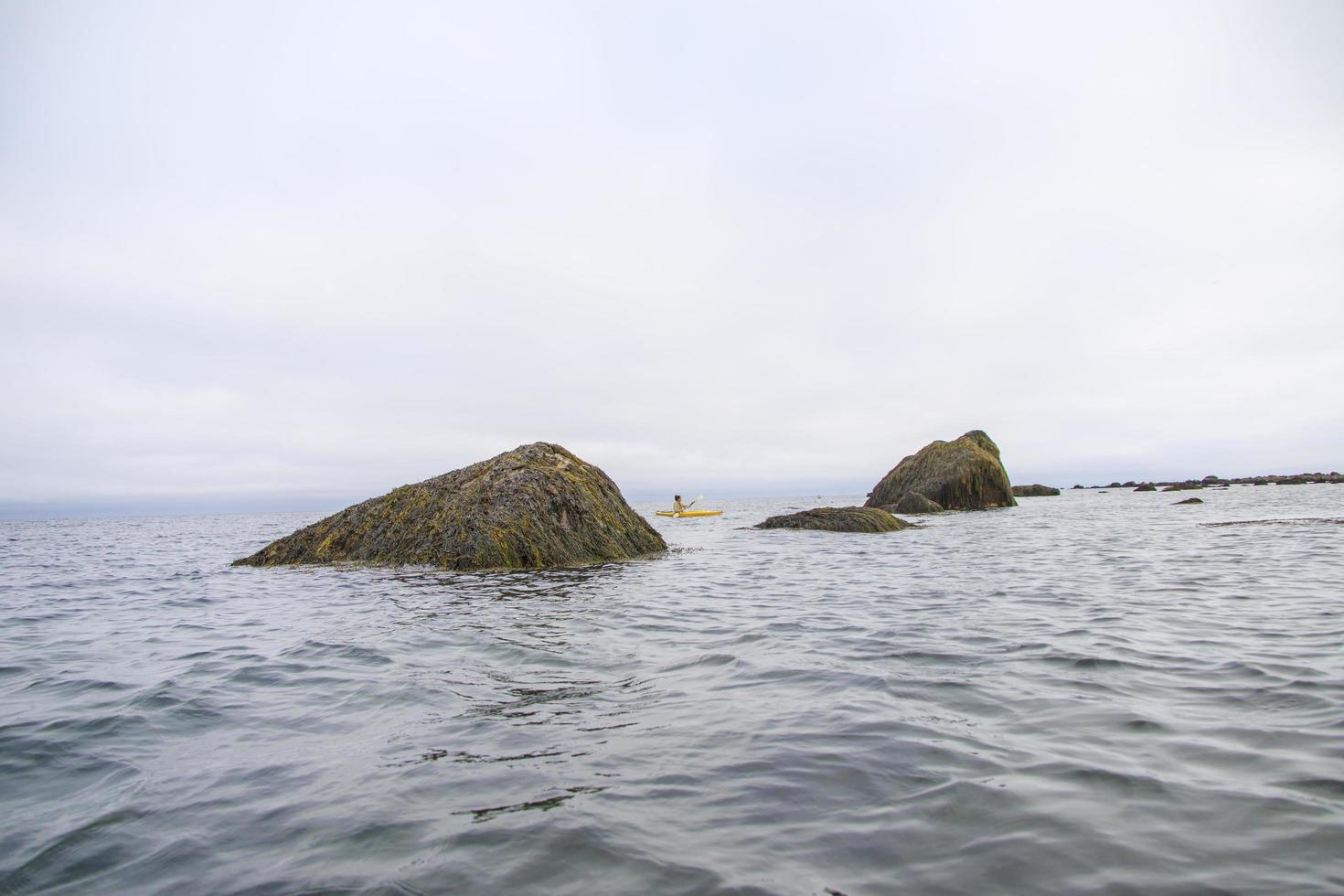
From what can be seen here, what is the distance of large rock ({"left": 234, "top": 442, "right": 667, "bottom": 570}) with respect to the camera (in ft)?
47.9

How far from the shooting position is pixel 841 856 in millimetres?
3053

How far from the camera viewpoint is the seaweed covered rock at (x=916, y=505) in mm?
37844

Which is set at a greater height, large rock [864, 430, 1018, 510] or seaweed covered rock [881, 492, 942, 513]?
large rock [864, 430, 1018, 510]

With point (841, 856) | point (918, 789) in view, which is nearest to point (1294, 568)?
point (918, 789)

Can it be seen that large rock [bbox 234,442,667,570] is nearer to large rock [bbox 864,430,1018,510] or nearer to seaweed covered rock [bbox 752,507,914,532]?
seaweed covered rock [bbox 752,507,914,532]

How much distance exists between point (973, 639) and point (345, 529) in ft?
46.9

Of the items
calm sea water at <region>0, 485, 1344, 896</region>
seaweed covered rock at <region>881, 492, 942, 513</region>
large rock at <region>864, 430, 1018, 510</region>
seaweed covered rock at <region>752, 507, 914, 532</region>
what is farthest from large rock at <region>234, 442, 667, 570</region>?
large rock at <region>864, 430, 1018, 510</region>

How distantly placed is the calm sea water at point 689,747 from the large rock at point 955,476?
3134cm

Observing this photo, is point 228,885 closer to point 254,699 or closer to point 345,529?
point 254,699

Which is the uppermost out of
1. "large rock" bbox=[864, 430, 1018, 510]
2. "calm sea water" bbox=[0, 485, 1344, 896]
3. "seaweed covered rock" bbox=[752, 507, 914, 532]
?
"large rock" bbox=[864, 430, 1018, 510]

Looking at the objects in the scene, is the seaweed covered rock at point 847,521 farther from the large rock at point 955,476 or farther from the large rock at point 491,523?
the large rock at point 955,476

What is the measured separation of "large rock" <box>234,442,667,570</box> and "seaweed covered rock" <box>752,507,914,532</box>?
936 cm

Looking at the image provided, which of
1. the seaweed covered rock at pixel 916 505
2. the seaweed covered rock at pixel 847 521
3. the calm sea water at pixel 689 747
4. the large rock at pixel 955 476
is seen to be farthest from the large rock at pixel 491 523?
the large rock at pixel 955 476

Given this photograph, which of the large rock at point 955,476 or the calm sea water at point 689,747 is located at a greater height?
the large rock at point 955,476
